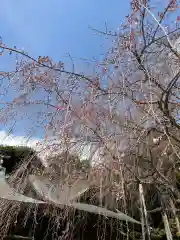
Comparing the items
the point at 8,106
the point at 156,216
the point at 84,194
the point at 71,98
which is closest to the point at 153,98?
the point at 71,98

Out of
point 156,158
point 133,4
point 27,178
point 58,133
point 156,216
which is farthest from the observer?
point 156,216

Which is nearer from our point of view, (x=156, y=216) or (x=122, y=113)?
(x=122, y=113)

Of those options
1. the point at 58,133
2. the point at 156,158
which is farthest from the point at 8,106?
the point at 156,158

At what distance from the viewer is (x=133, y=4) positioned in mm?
2174

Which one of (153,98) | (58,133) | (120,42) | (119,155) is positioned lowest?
(119,155)

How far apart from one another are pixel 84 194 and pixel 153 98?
1.29m

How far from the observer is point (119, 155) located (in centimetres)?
221

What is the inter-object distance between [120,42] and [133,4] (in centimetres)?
27

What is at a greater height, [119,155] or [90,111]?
[90,111]

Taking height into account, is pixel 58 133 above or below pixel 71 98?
below

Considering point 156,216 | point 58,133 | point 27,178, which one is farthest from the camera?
point 156,216

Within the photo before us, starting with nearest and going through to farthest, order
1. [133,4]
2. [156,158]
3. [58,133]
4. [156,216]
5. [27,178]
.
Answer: [133,4], [58,133], [156,158], [27,178], [156,216]

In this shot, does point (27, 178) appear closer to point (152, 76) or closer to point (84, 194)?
point (84, 194)

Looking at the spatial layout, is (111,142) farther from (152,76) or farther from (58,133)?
(152,76)
